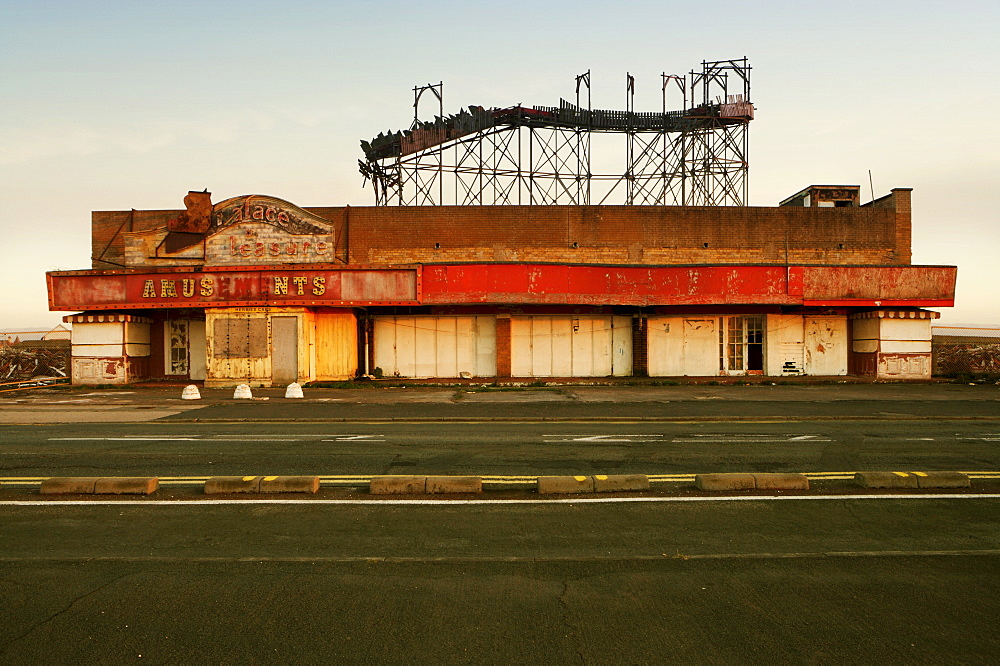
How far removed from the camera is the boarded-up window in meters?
26.9

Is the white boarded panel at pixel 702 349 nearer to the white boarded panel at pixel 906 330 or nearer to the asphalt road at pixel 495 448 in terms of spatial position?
the white boarded panel at pixel 906 330

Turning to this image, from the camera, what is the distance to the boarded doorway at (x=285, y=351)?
87.5ft

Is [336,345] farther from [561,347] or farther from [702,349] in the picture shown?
[702,349]

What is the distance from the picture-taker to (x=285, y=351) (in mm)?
26766

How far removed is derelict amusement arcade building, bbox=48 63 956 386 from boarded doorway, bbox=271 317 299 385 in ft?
0.19

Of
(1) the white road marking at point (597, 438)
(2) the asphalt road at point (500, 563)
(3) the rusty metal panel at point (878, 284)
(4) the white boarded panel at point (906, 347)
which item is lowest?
(1) the white road marking at point (597, 438)

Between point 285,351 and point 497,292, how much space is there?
9.14 metres

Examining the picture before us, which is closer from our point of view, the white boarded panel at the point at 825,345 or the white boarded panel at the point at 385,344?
the white boarded panel at the point at 825,345

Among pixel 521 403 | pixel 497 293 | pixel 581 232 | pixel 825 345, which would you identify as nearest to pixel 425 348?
pixel 497 293

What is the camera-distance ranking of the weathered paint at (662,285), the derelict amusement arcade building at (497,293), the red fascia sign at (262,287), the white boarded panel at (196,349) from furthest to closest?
the white boarded panel at (196,349)
the weathered paint at (662,285)
the derelict amusement arcade building at (497,293)
the red fascia sign at (262,287)

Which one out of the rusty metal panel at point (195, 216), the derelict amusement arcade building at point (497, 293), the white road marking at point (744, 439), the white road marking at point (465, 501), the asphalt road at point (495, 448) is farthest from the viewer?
the rusty metal panel at point (195, 216)

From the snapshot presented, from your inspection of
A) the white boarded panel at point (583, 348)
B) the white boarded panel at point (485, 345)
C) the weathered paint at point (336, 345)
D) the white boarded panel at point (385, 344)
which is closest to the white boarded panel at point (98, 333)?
the weathered paint at point (336, 345)

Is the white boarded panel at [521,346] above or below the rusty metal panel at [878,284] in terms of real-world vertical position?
below

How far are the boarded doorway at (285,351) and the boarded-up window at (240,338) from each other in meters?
0.45
